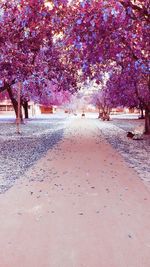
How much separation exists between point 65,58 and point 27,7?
10.6 m

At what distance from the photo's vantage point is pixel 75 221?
20.7 feet

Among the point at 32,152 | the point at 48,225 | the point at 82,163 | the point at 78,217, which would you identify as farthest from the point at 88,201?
the point at 32,152

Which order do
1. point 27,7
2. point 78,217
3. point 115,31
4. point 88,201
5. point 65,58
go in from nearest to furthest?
point 78,217 → point 88,201 → point 27,7 → point 115,31 → point 65,58

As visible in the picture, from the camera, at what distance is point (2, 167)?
12.5m

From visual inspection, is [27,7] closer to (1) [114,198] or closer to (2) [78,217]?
(1) [114,198]

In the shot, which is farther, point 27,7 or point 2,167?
point 2,167

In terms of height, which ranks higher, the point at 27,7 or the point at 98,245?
the point at 27,7

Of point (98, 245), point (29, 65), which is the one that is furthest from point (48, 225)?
point (29, 65)

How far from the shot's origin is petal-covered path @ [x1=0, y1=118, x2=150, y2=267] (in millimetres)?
4848

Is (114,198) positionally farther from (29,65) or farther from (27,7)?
(29,65)

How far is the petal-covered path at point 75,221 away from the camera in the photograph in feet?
15.9

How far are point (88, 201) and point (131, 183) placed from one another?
7.41 ft

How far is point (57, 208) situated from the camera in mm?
7129

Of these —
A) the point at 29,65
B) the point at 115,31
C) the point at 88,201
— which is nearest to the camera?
the point at 88,201
